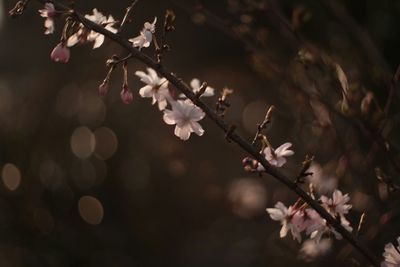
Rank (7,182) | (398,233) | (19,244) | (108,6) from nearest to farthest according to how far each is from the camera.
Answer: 1. (398,233)
2. (19,244)
3. (7,182)
4. (108,6)

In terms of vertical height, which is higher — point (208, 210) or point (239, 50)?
point (239, 50)

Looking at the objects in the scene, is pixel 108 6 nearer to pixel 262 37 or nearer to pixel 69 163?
pixel 69 163

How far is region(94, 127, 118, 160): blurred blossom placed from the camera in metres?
3.01

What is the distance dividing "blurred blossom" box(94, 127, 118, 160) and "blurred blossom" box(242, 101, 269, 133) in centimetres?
78

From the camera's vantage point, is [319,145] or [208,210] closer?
[319,145]

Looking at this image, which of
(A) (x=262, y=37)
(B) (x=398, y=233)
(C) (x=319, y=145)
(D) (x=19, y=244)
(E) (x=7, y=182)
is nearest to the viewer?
(A) (x=262, y=37)

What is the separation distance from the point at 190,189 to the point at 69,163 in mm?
615

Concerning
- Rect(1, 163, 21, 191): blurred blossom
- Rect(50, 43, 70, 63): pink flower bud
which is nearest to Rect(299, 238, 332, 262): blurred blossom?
Rect(50, 43, 70, 63): pink flower bud

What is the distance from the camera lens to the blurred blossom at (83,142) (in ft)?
9.69

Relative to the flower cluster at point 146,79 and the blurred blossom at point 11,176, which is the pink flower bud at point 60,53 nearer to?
the flower cluster at point 146,79

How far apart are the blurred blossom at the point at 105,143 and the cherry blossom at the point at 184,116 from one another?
1.95 m

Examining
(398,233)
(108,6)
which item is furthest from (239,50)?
(398,233)

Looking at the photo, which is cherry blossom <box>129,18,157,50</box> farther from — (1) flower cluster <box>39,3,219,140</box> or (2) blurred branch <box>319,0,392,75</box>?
(2) blurred branch <box>319,0,392,75</box>

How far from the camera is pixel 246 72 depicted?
161 inches
